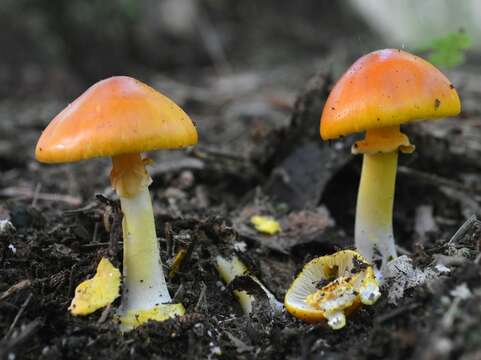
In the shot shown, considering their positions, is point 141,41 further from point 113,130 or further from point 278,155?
point 113,130

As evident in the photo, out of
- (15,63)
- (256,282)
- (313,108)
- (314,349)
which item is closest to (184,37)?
(15,63)

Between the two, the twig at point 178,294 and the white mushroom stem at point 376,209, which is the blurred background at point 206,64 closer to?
the white mushroom stem at point 376,209

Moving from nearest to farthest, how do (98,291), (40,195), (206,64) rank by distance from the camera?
(98,291), (40,195), (206,64)

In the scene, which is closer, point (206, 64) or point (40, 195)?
point (40, 195)

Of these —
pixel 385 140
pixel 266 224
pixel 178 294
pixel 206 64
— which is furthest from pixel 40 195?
pixel 206 64

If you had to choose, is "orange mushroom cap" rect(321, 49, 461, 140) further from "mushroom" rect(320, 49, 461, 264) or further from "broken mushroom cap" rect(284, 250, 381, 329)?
"broken mushroom cap" rect(284, 250, 381, 329)

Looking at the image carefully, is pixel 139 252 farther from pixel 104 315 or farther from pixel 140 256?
pixel 104 315

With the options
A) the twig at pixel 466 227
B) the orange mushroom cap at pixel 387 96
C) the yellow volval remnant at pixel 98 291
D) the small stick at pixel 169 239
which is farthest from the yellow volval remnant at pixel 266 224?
the yellow volval remnant at pixel 98 291
